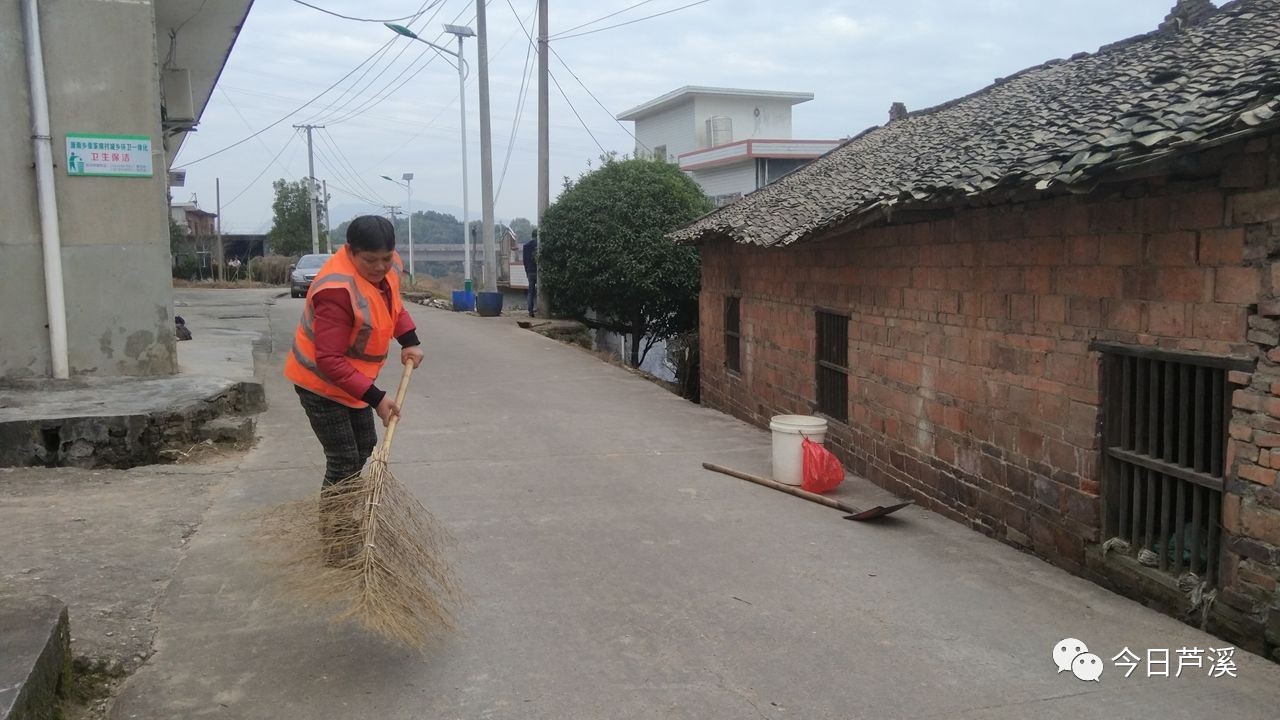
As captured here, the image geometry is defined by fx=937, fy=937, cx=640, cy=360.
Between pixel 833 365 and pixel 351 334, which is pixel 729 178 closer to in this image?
pixel 833 365

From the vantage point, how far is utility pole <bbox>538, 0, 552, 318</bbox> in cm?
2028

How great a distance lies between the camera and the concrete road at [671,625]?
3.55 metres

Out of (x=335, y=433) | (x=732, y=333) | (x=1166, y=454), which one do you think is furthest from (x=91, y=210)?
(x=1166, y=454)

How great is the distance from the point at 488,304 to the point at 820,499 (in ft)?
51.4

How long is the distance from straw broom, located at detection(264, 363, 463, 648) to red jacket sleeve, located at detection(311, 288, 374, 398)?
0.23 meters

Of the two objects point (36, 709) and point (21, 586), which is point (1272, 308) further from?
point (21, 586)

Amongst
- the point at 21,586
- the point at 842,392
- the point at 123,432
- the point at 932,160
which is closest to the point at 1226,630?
the point at 932,160

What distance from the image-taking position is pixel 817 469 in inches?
280

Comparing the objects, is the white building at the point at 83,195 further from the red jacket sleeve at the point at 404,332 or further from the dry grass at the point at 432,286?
the dry grass at the point at 432,286

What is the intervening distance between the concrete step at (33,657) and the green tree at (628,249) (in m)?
14.6

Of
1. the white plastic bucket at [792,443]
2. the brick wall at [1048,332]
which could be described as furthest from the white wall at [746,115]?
the white plastic bucket at [792,443]

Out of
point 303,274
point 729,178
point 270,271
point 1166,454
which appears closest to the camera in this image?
point 1166,454

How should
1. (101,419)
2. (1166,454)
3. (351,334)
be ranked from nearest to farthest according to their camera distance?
(351,334) < (1166,454) < (101,419)

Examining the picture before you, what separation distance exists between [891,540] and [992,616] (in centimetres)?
136
